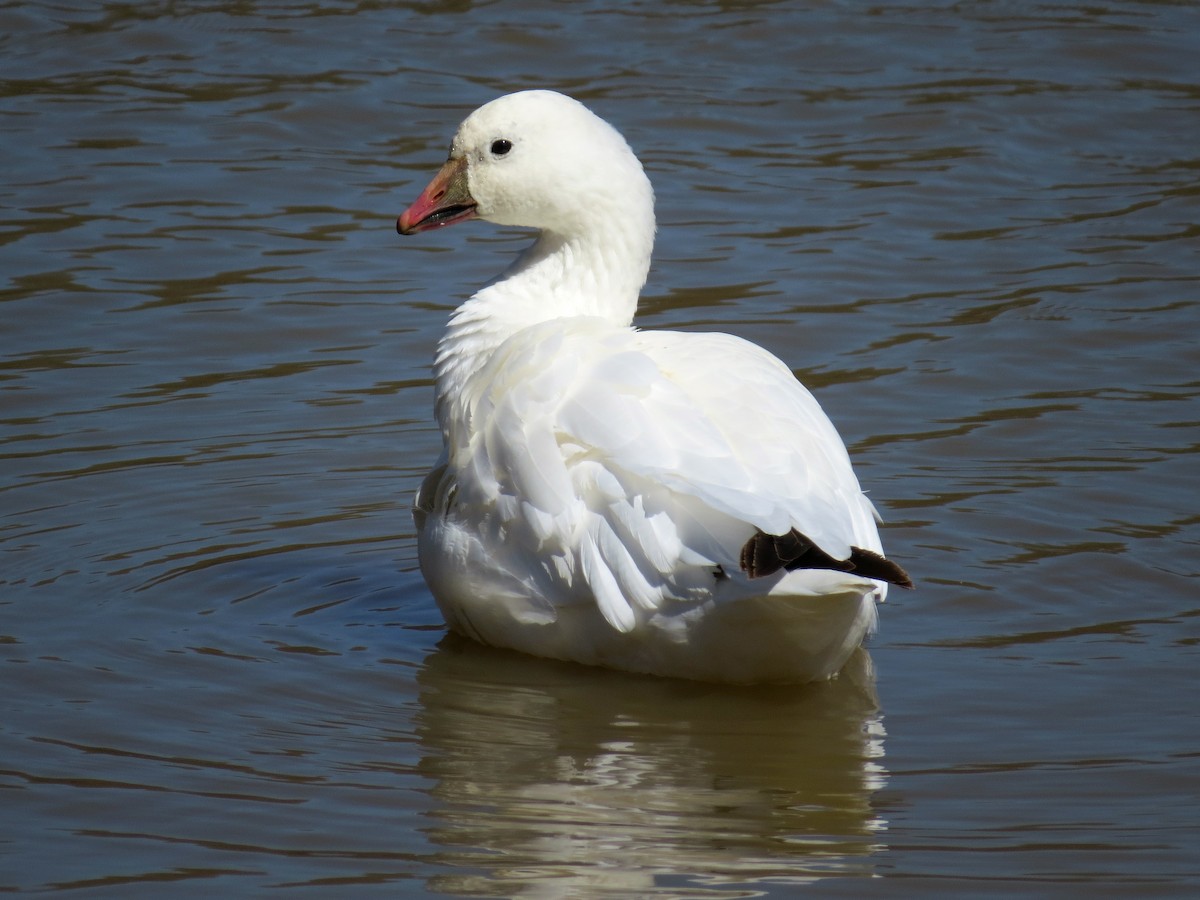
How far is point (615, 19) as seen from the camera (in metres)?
13.3

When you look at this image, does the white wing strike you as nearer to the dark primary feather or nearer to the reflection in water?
the dark primary feather

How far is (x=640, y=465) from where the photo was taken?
4707mm

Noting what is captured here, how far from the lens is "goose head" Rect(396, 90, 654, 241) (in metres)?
5.72

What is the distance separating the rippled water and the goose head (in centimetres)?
136

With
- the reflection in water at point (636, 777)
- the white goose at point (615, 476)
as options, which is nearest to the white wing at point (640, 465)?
the white goose at point (615, 476)

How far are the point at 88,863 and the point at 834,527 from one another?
195 centimetres

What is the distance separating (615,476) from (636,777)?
0.78 m

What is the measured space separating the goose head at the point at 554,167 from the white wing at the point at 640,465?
541 millimetres

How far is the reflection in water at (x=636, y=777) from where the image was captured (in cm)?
408

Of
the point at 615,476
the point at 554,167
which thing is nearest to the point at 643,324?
the point at 554,167

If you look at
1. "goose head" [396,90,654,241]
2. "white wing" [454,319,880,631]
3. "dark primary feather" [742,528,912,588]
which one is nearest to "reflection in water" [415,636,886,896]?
"white wing" [454,319,880,631]

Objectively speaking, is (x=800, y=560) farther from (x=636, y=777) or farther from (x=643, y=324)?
(x=643, y=324)

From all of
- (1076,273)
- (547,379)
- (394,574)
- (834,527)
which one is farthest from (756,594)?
(1076,273)

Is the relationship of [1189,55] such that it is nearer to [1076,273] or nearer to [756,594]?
[1076,273]
